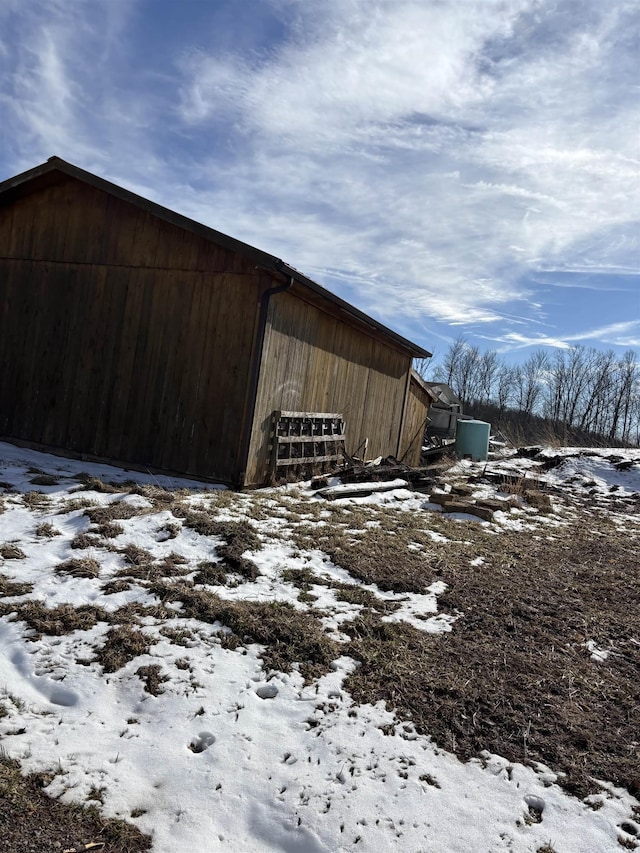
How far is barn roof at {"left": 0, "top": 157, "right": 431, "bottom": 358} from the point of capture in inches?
296

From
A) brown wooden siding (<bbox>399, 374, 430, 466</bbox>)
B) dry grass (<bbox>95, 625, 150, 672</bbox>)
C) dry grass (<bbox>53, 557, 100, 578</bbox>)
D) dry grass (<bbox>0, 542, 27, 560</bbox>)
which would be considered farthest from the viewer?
brown wooden siding (<bbox>399, 374, 430, 466</bbox>)

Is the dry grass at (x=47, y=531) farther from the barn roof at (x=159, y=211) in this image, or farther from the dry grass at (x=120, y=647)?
the barn roof at (x=159, y=211)

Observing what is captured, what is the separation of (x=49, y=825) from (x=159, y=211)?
7.47 m

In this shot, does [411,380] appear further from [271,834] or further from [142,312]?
[271,834]

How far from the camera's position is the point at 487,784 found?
2574 millimetres

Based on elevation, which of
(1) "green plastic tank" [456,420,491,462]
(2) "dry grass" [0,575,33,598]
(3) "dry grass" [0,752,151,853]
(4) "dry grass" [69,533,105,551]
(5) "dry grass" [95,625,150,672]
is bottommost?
(3) "dry grass" [0,752,151,853]

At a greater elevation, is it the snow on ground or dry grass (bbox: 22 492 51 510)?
dry grass (bbox: 22 492 51 510)

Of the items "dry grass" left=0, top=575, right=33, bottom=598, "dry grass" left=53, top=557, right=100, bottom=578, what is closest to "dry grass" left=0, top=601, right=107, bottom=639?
"dry grass" left=0, top=575, right=33, bottom=598

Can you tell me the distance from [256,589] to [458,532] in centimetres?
370

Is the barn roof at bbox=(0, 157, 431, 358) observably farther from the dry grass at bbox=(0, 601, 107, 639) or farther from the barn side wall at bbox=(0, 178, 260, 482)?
the dry grass at bbox=(0, 601, 107, 639)

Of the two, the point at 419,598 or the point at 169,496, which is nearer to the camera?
the point at 419,598

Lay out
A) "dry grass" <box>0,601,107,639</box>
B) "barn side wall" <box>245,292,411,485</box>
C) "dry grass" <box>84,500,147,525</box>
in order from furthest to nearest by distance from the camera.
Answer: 1. "barn side wall" <box>245,292,411,485</box>
2. "dry grass" <box>84,500,147,525</box>
3. "dry grass" <box>0,601,107,639</box>

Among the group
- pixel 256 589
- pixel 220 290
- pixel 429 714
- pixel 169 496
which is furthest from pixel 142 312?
pixel 429 714

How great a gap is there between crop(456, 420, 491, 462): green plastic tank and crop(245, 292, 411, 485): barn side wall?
4519mm
